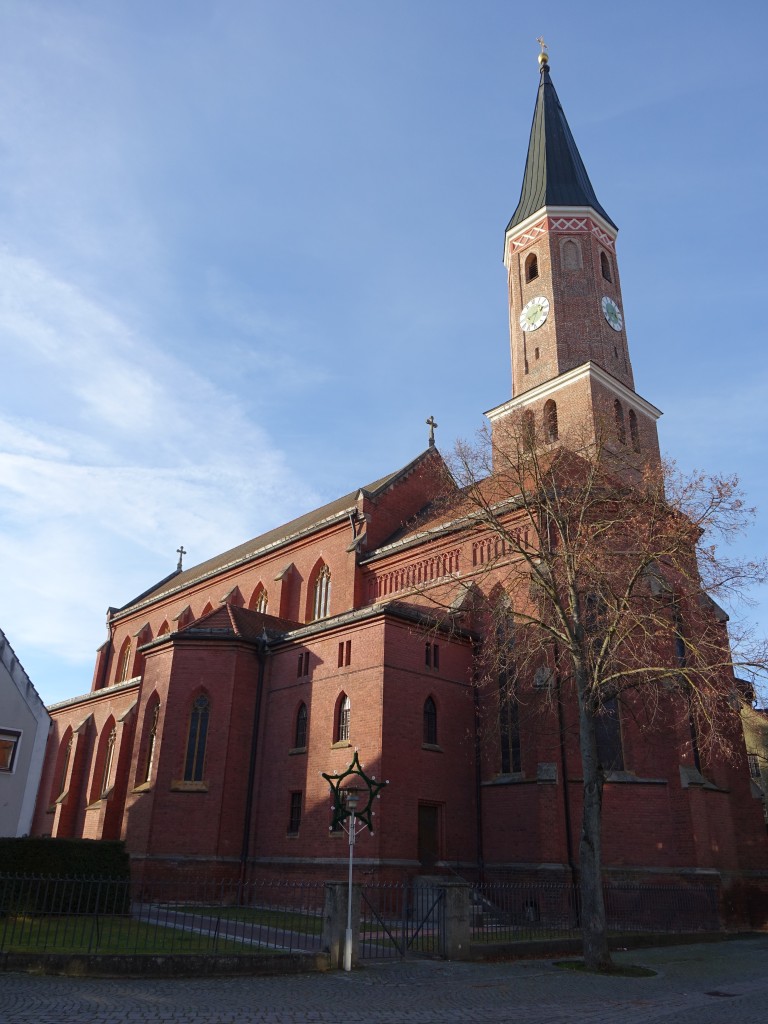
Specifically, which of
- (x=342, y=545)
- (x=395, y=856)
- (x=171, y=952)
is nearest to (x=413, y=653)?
(x=395, y=856)

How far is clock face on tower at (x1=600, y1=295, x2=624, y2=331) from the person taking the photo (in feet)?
113

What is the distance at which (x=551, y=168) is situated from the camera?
38.1 meters

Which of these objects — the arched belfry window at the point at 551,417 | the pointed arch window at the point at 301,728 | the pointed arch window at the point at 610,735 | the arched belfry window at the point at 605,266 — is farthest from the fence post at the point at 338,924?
the arched belfry window at the point at 605,266

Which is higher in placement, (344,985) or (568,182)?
(568,182)

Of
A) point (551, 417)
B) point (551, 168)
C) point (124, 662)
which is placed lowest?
point (124, 662)

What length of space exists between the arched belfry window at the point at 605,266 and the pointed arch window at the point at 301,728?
24.1 meters

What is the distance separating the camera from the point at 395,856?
2022cm

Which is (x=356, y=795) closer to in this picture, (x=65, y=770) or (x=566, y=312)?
(x=65, y=770)

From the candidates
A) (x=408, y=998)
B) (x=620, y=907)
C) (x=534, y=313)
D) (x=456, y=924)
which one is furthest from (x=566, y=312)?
(x=408, y=998)

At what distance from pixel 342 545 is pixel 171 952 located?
19849 mm

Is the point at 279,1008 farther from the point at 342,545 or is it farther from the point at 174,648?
the point at 342,545

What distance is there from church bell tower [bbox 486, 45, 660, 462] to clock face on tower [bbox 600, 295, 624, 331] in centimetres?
5

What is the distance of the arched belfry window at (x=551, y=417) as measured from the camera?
31.9 m

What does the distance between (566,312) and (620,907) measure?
2362 centimetres
